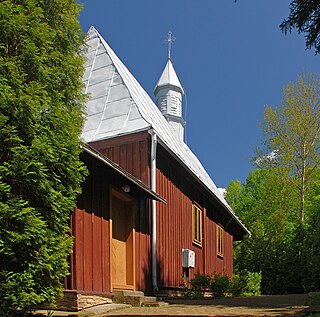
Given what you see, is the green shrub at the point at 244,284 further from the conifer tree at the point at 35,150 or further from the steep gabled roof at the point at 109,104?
the conifer tree at the point at 35,150

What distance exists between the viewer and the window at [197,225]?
634 inches

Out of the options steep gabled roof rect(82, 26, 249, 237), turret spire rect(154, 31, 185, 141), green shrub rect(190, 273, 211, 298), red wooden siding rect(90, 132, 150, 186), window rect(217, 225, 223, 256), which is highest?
turret spire rect(154, 31, 185, 141)

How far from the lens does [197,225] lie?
16531 mm

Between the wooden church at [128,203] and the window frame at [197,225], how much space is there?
0.03 m

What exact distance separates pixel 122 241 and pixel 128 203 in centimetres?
83

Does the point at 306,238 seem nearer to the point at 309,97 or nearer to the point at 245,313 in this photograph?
the point at 309,97

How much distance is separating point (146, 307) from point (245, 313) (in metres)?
2.08

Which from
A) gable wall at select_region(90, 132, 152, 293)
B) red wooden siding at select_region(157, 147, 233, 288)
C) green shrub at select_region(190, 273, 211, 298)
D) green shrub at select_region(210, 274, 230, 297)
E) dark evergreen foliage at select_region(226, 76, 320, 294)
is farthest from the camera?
dark evergreen foliage at select_region(226, 76, 320, 294)

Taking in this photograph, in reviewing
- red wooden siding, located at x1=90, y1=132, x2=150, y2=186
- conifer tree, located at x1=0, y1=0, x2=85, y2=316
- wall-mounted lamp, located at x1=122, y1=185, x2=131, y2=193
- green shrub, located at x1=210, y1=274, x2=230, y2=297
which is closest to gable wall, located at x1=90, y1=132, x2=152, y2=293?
red wooden siding, located at x1=90, y1=132, x2=150, y2=186

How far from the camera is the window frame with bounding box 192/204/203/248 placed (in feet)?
52.5

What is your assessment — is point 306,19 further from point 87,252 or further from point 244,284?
point 244,284

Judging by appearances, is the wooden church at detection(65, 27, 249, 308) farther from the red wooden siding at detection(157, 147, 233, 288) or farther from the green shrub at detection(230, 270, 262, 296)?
the green shrub at detection(230, 270, 262, 296)

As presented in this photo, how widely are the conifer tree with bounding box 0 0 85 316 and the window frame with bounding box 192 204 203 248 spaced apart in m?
8.55

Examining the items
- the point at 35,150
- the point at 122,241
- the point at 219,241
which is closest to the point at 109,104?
the point at 122,241
